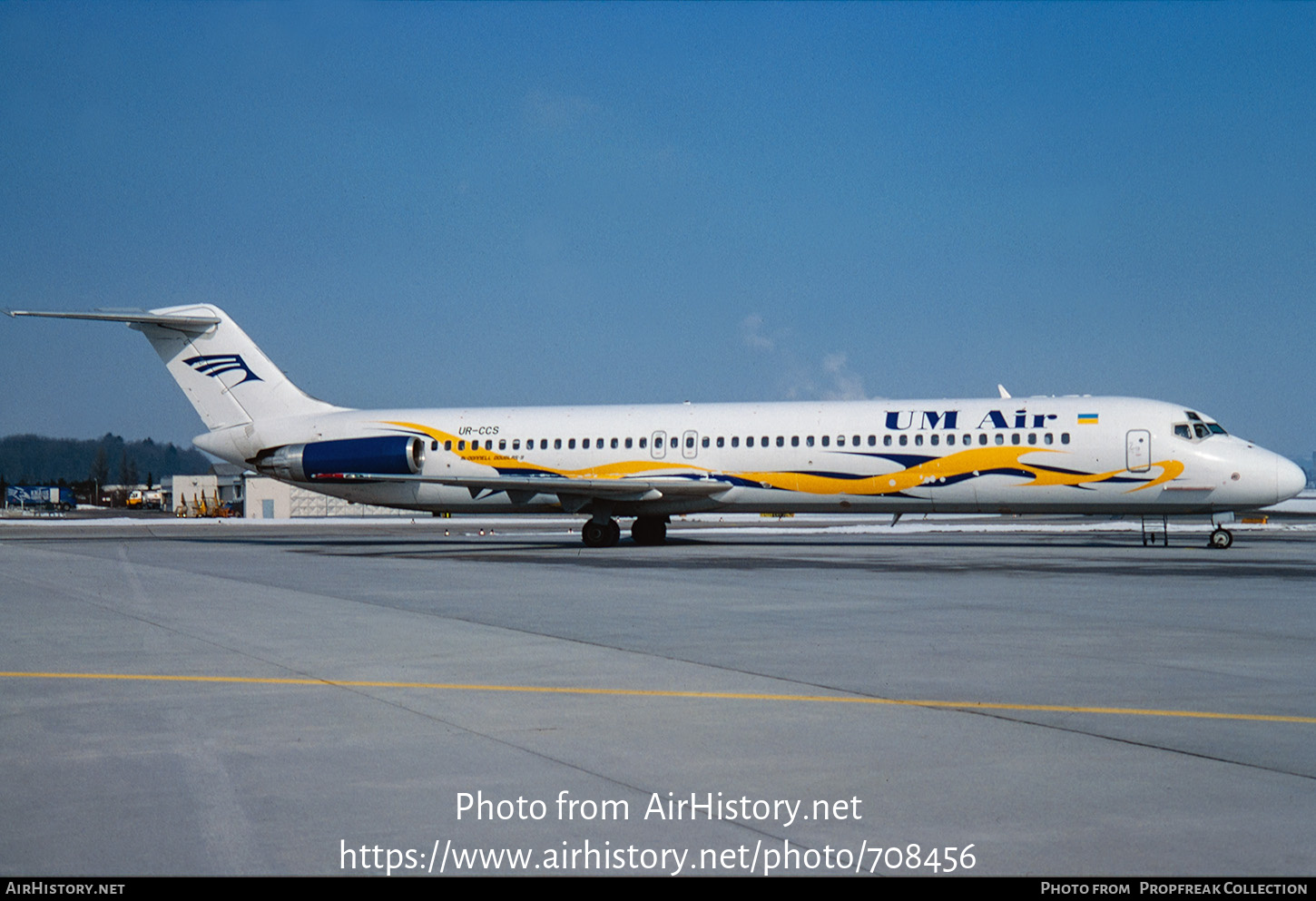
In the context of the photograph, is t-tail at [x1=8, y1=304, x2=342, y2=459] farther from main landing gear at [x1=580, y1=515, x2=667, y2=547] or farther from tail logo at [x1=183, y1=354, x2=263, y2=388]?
main landing gear at [x1=580, y1=515, x2=667, y2=547]

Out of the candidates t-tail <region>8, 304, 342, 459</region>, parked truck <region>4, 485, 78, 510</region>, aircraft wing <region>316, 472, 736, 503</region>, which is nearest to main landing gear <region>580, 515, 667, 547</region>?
aircraft wing <region>316, 472, 736, 503</region>

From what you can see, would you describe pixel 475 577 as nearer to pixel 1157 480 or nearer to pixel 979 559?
pixel 979 559

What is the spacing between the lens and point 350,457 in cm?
3325

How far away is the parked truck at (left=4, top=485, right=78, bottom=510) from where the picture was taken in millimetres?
151125

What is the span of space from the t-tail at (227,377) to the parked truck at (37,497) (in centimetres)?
12659

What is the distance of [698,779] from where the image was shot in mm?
5945

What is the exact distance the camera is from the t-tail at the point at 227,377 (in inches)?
1384

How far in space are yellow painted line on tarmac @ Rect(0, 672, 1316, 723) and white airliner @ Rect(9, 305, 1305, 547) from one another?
20812 millimetres

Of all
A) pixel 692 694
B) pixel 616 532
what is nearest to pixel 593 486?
pixel 616 532

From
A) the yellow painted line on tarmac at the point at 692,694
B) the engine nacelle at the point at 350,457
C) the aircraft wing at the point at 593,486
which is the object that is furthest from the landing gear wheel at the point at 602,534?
the yellow painted line on tarmac at the point at 692,694

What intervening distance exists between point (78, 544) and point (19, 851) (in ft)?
118

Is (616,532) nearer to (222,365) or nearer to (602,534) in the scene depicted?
(602,534)
